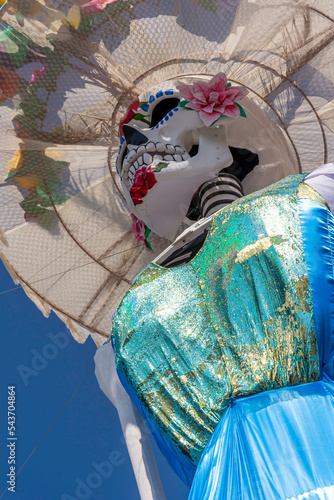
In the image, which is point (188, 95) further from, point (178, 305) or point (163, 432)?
point (163, 432)

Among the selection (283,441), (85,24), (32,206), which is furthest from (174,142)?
(283,441)

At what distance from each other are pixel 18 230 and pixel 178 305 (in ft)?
4.41

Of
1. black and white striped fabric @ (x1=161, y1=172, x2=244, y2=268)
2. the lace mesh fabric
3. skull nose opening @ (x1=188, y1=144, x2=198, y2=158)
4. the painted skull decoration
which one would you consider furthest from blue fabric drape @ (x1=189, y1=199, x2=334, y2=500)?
the lace mesh fabric

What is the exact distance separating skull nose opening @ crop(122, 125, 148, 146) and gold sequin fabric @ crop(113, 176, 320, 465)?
742 mm

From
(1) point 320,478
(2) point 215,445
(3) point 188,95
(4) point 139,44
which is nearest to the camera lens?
(1) point 320,478

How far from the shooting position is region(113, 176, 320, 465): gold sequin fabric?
1.75 m

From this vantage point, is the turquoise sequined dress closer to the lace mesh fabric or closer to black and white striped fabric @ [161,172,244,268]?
black and white striped fabric @ [161,172,244,268]

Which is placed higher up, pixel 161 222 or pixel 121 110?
pixel 121 110

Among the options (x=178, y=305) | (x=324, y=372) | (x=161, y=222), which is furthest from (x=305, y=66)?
(x=324, y=372)

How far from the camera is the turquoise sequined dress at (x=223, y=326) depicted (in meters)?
1.75

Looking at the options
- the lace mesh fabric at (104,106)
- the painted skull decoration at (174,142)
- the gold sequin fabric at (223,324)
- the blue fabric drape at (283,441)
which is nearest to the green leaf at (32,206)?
the lace mesh fabric at (104,106)

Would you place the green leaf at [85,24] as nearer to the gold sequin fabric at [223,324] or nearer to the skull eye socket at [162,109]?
the skull eye socket at [162,109]

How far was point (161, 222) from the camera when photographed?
288 centimetres

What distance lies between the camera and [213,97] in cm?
269
